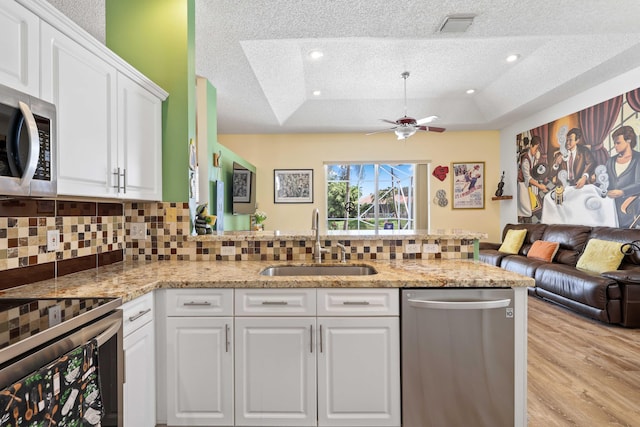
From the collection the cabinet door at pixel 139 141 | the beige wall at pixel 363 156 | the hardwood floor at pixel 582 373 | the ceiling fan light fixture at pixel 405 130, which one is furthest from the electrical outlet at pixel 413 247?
the beige wall at pixel 363 156

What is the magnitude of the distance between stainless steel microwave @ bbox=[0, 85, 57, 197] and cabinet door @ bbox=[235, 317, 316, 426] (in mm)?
1025

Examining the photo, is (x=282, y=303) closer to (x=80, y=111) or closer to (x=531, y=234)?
(x=80, y=111)

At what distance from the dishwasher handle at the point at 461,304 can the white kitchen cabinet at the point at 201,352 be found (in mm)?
960

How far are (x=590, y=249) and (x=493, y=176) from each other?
2.85m

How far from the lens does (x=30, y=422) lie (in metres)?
0.88

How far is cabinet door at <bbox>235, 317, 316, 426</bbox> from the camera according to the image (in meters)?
1.73

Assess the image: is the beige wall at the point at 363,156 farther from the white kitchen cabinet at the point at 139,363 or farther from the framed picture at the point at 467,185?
the white kitchen cabinet at the point at 139,363

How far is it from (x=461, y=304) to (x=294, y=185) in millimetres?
5287

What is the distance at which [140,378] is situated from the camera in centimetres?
160

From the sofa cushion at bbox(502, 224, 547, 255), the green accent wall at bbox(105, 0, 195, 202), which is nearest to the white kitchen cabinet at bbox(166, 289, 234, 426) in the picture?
the green accent wall at bbox(105, 0, 195, 202)

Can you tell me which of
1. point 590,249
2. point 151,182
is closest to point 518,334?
point 151,182

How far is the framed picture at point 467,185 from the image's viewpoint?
6645mm

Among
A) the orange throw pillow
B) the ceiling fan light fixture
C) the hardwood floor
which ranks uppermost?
the ceiling fan light fixture

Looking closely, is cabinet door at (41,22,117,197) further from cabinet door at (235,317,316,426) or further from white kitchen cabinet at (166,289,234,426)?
cabinet door at (235,317,316,426)
